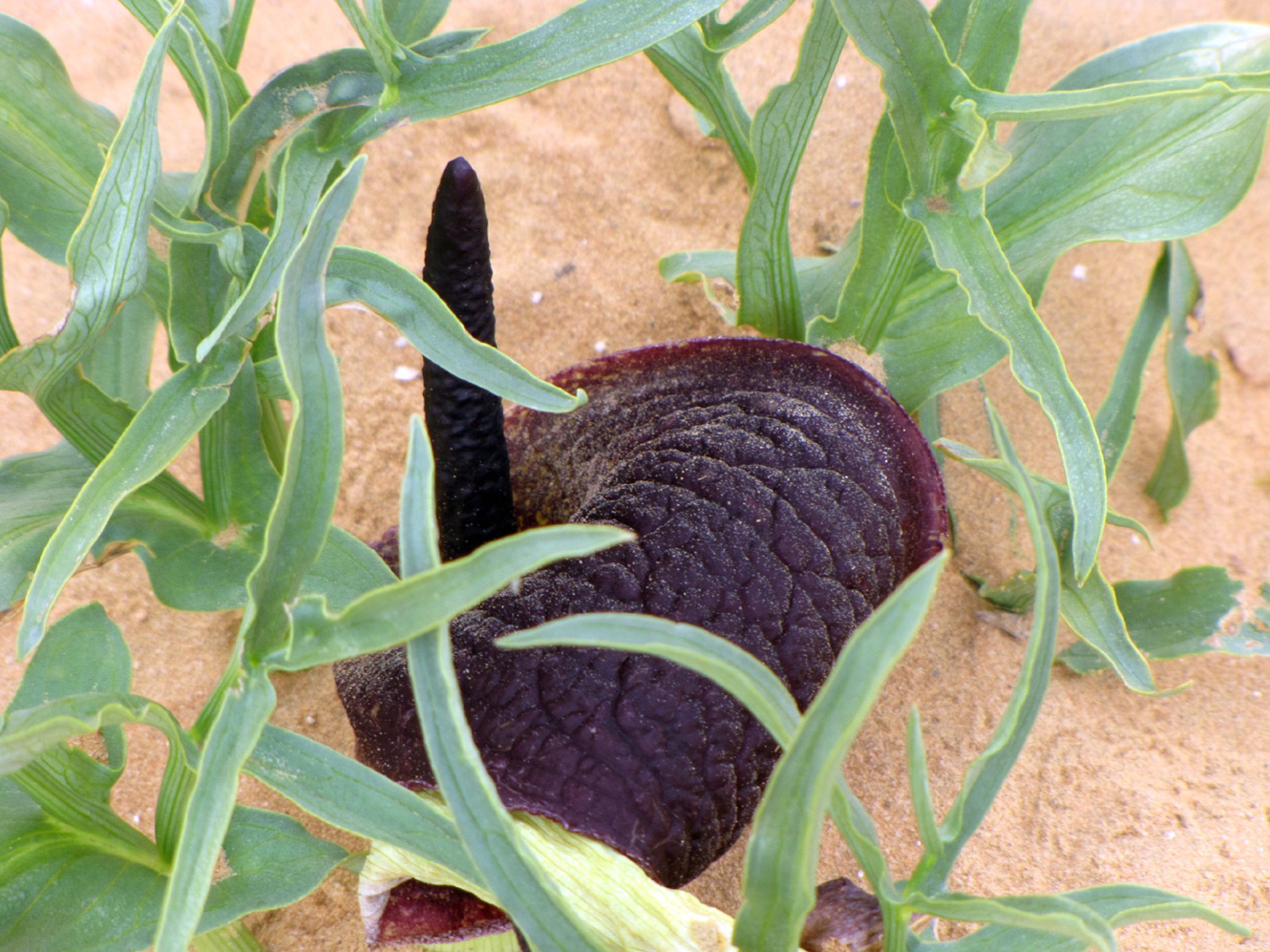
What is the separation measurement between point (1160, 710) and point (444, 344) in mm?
762

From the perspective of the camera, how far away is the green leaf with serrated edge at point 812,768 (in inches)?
14.5

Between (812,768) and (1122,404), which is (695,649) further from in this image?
(1122,404)

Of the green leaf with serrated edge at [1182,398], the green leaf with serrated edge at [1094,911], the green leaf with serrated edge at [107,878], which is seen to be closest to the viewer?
the green leaf with serrated edge at [1094,911]

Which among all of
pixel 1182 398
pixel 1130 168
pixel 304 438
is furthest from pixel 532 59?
pixel 1182 398

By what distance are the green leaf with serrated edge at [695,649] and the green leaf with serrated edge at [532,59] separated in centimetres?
36

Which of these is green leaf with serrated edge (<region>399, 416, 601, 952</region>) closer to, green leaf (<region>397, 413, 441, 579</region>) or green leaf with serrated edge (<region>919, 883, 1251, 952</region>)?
green leaf (<region>397, 413, 441, 579</region>)

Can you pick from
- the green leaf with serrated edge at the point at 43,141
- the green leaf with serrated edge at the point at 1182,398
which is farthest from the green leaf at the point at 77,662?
the green leaf with serrated edge at the point at 1182,398

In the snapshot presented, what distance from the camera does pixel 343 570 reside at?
2.16 feet

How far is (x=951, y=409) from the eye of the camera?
3.73 feet

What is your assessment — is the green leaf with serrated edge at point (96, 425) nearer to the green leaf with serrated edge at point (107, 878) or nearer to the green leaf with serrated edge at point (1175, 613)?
the green leaf with serrated edge at point (107, 878)

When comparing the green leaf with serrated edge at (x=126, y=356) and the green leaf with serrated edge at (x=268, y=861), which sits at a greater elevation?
the green leaf with serrated edge at (x=126, y=356)

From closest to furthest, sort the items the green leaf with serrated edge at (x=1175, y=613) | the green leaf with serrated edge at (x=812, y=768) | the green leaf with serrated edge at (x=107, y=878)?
the green leaf with serrated edge at (x=812, y=768) → the green leaf with serrated edge at (x=107, y=878) → the green leaf with serrated edge at (x=1175, y=613)

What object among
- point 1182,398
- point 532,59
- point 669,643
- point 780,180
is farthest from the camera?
Answer: point 1182,398

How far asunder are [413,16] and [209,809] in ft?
1.88
